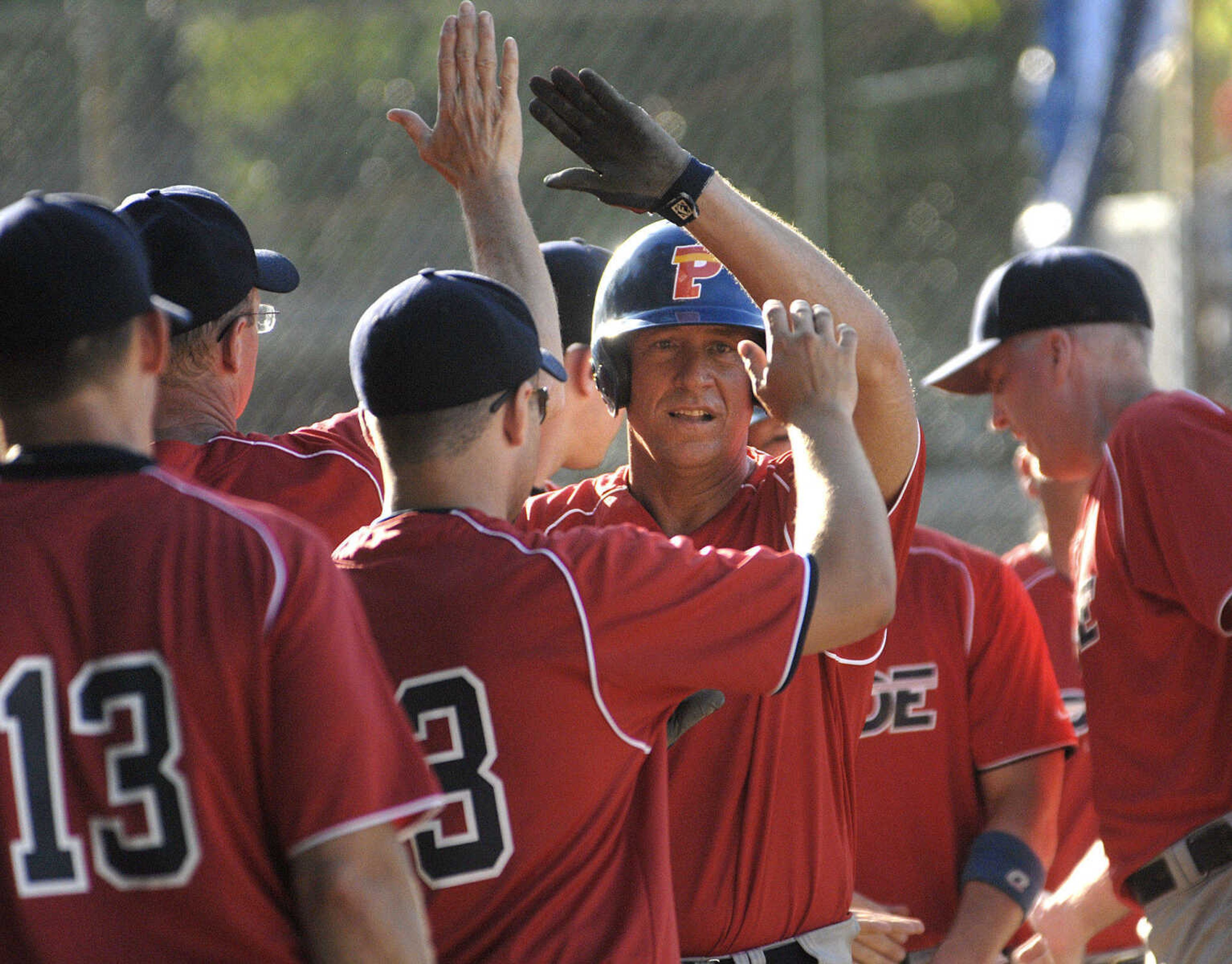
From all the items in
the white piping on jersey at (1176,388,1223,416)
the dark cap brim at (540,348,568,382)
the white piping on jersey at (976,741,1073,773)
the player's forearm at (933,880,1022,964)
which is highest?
the dark cap brim at (540,348,568,382)

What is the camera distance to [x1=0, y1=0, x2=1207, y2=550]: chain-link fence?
A: 22.8ft

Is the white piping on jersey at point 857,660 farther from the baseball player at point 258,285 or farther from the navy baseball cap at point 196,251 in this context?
the navy baseball cap at point 196,251

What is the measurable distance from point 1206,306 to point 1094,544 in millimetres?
3214

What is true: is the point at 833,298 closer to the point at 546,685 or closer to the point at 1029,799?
the point at 546,685

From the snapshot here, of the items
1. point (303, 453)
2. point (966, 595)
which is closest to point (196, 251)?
point (303, 453)

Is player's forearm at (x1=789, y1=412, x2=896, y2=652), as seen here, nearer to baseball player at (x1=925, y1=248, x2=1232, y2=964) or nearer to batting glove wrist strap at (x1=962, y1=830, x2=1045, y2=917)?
baseball player at (x1=925, y1=248, x2=1232, y2=964)

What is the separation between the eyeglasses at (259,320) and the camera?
308 centimetres

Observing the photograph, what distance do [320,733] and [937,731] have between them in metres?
2.11

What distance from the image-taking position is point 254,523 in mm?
1740

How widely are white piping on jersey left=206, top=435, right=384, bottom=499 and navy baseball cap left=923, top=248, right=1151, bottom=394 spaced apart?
177 cm

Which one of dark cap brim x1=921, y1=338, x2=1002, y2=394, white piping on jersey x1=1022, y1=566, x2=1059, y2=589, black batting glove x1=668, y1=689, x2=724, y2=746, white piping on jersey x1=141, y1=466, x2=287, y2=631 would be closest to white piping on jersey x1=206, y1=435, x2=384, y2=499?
black batting glove x1=668, y1=689, x2=724, y2=746

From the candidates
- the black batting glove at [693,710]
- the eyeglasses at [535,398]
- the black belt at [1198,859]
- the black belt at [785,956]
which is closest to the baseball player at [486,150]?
the eyeglasses at [535,398]

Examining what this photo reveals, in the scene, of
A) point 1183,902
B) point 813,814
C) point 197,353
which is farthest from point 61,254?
point 1183,902

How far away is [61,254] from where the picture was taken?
176 cm
